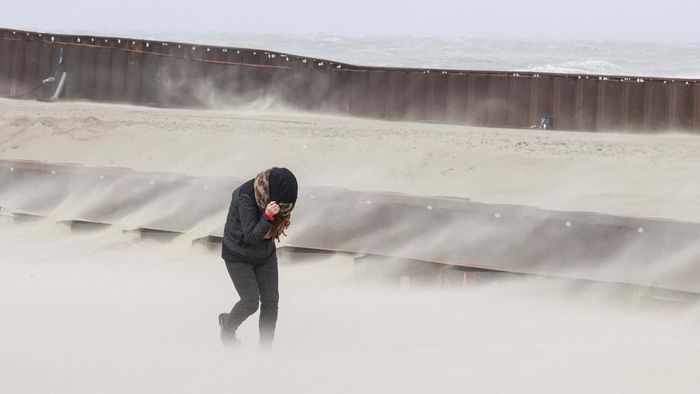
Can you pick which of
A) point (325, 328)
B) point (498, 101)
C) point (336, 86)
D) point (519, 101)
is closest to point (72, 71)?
point (336, 86)

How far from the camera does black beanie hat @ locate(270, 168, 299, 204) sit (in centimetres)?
514

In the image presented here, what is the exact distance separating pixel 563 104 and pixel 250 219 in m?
13.8

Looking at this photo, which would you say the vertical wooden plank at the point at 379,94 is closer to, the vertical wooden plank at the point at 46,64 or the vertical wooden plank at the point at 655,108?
the vertical wooden plank at the point at 655,108

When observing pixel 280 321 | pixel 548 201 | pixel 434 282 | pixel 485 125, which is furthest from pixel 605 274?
pixel 485 125

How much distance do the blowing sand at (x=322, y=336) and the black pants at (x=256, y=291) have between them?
16 centimetres

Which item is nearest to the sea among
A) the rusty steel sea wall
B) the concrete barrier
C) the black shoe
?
the rusty steel sea wall

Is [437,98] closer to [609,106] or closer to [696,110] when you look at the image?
[609,106]

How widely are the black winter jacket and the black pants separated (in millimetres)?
50

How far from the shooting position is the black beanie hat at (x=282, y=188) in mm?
5144

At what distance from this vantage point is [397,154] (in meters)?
14.8

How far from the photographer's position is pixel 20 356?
5.74 metres

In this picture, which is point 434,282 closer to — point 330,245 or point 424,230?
point 424,230

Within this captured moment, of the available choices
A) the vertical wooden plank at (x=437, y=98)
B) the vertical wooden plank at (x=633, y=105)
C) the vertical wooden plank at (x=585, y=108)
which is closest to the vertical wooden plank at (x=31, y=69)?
the vertical wooden plank at (x=437, y=98)

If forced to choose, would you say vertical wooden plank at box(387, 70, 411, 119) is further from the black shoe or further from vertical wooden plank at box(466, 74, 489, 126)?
the black shoe
